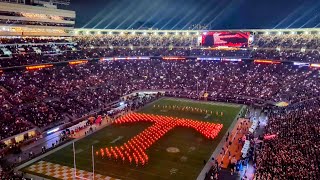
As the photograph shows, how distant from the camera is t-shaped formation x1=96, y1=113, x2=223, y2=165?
3625 cm

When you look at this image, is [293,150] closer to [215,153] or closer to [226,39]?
[215,153]

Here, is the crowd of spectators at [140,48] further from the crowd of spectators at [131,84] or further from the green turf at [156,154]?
the green turf at [156,154]

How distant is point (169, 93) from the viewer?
7331 centimetres

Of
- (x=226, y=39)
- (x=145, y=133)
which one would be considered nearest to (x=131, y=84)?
(x=226, y=39)

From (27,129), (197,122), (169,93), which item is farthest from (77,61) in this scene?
(197,122)

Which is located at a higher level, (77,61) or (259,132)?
(77,61)

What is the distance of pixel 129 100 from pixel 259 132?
104ft

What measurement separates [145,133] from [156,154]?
23.8 ft

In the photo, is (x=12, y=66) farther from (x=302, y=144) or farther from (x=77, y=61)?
(x=302, y=144)

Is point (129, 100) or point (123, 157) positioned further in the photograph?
point (129, 100)

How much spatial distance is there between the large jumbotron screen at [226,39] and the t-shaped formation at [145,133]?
4088 centimetres

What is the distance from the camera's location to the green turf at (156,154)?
3216cm

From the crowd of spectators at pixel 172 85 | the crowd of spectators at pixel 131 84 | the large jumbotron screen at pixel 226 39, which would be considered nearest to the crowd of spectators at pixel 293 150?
the crowd of spectators at pixel 172 85

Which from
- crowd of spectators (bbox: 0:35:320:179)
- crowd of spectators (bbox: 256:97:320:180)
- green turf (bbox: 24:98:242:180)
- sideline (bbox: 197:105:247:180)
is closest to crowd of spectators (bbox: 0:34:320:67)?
crowd of spectators (bbox: 0:35:320:179)
